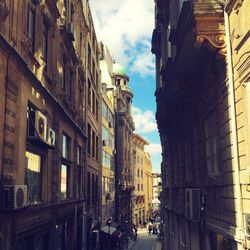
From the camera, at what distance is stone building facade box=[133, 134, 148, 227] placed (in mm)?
75438

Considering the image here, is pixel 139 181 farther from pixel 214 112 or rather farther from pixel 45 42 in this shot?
pixel 214 112

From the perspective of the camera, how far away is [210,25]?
31.5 ft

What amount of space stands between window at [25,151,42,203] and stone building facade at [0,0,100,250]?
32mm

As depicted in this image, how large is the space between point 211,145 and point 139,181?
7038 centimetres

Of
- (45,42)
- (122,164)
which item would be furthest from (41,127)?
(122,164)

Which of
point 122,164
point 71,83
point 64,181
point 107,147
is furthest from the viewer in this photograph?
point 122,164

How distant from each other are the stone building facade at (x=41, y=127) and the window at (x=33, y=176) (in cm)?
3

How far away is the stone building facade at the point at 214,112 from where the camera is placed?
340 inches

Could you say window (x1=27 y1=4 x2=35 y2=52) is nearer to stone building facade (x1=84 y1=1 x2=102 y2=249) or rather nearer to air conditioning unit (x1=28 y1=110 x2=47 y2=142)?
air conditioning unit (x1=28 y1=110 x2=47 y2=142)

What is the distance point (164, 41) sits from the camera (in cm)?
2000

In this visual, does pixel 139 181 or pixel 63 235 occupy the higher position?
pixel 139 181

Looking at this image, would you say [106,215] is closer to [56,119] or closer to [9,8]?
[56,119]

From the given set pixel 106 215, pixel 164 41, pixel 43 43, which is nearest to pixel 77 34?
pixel 164 41

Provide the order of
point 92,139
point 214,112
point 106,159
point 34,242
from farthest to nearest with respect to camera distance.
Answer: point 106,159, point 92,139, point 34,242, point 214,112
